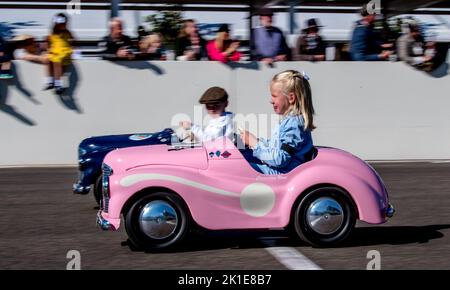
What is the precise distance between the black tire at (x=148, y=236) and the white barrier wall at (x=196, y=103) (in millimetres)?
6804

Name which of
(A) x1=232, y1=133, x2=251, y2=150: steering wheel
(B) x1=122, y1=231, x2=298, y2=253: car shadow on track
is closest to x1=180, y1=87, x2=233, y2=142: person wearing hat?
Answer: (A) x1=232, y1=133, x2=251, y2=150: steering wheel

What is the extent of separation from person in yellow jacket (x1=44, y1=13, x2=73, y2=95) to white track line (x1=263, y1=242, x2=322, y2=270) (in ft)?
24.6

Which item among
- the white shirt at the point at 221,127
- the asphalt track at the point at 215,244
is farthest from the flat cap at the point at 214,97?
the asphalt track at the point at 215,244

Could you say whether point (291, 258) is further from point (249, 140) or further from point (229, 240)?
point (249, 140)

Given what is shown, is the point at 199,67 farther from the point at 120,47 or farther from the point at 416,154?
the point at 416,154

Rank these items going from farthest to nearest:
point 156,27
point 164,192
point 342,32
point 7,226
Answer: point 342,32 → point 156,27 → point 7,226 → point 164,192

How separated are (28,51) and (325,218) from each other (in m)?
8.17

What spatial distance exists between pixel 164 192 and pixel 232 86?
7.63 metres

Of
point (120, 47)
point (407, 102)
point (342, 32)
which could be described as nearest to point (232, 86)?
point (120, 47)

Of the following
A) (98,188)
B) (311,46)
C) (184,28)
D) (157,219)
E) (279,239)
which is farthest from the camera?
(311,46)

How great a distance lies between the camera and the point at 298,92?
22.3 ft

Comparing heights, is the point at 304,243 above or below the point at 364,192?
below

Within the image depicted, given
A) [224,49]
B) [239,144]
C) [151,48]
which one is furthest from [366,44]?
[239,144]

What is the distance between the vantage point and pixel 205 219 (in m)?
6.65
